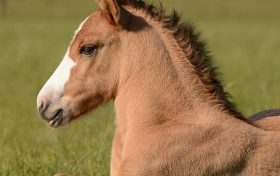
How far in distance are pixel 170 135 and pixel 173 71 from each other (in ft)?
1.69

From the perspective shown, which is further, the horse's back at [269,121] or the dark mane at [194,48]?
the horse's back at [269,121]

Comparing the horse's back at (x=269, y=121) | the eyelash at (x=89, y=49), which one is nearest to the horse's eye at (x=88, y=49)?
the eyelash at (x=89, y=49)

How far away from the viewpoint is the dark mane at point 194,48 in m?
6.55

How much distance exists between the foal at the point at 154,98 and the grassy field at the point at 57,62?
382 millimetres

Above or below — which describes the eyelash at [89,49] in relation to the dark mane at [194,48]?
above

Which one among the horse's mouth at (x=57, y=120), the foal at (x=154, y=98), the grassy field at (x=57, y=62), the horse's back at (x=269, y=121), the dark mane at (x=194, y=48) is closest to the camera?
the foal at (x=154, y=98)

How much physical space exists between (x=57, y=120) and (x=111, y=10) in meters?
0.95

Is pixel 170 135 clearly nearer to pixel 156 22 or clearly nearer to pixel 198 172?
pixel 198 172

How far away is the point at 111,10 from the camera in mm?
6480

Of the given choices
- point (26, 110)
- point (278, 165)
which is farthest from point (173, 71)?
point (26, 110)

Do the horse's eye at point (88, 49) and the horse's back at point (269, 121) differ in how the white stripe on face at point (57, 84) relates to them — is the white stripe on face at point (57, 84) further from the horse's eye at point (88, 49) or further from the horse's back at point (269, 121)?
the horse's back at point (269, 121)

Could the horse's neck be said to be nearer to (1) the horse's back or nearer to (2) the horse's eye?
(2) the horse's eye

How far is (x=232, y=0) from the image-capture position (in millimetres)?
54219

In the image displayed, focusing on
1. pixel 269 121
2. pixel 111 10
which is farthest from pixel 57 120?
pixel 269 121
